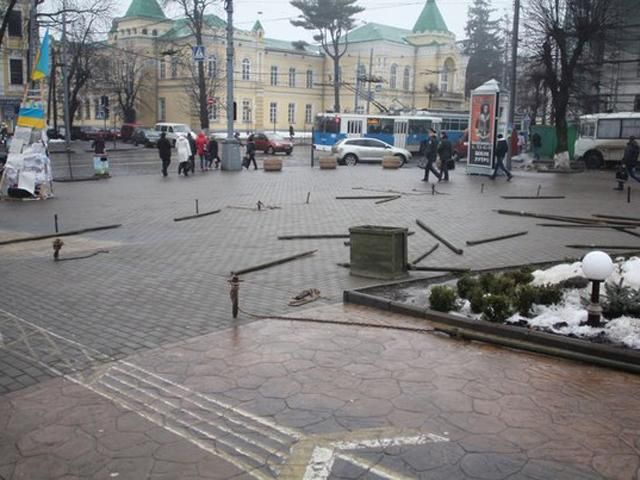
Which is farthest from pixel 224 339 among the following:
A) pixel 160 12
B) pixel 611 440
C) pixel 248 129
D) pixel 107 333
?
pixel 160 12

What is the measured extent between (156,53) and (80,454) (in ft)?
234

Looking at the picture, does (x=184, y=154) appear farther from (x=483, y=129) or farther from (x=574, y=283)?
(x=574, y=283)

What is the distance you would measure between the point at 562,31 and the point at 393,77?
48.1 meters

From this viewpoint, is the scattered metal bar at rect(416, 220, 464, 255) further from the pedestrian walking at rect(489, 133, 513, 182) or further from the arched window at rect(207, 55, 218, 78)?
the arched window at rect(207, 55, 218, 78)

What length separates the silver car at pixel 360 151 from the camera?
36.6 meters

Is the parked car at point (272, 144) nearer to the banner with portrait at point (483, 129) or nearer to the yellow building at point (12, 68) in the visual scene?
the banner with portrait at point (483, 129)

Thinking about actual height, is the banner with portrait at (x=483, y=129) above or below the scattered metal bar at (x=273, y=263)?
above

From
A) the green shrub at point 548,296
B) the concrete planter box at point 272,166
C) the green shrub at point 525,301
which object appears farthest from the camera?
the concrete planter box at point 272,166

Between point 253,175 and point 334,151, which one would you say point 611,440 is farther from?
point 334,151

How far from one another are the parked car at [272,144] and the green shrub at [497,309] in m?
41.1

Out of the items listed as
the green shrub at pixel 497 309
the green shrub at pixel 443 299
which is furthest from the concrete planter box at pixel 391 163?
the green shrub at pixel 497 309

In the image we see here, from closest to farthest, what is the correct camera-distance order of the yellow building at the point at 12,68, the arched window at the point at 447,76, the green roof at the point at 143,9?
1. the yellow building at the point at 12,68
2. the green roof at the point at 143,9
3. the arched window at the point at 447,76

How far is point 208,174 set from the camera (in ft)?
93.9

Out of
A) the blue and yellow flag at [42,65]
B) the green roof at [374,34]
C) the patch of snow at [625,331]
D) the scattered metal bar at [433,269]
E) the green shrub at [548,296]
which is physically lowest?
the scattered metal bar at [433,269]
